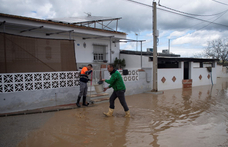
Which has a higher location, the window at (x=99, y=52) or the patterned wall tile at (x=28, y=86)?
the window at (x=99, y=52)

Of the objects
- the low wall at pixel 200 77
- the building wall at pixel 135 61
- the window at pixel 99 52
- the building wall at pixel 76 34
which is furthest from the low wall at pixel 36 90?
the low wall at pixel 200 77

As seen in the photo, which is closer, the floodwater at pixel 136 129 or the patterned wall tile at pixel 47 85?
the floodwater at pixel 136 129

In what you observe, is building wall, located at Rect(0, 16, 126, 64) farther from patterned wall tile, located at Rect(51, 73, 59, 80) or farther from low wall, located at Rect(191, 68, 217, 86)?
low wall, located at Rect(191, 68, 217, 86)

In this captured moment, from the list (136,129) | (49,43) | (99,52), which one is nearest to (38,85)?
(49,43)

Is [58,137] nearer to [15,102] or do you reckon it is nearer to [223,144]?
[15,102]

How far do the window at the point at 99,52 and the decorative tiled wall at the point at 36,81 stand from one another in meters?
5.55

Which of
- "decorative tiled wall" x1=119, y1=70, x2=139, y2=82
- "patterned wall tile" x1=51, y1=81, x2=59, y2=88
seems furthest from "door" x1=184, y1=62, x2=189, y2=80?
"patterned wall tile" x1=51, y1=81, x2=59, y2=88

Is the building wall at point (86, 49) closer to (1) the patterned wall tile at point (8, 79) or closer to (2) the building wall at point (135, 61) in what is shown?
(2) the building wall at point (135, 61)

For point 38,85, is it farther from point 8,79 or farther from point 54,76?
point 8,79

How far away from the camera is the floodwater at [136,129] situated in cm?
412

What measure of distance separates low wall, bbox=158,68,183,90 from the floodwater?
585cm

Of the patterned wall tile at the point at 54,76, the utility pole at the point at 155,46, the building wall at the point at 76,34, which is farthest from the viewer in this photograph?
the utility pole at the point at 155,46

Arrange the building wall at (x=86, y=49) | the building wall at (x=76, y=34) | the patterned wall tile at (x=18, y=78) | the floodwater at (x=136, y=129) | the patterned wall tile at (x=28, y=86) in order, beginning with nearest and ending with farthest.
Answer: the floodwater at (x=136, y=129) → the patterned wall tile at (x=18, y=78) → the patterned wall tile at (x=28, y=86) → the building wall at (x=76, y=34) → the building wall at (x=86, y=49)

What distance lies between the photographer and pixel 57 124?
211 inches
